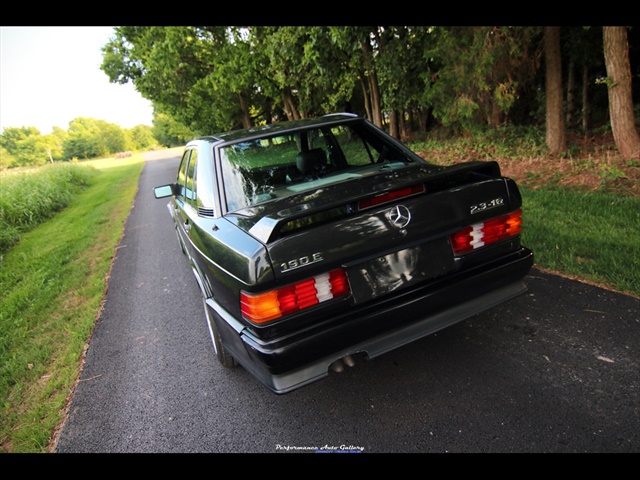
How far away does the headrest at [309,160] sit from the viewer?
123 inches

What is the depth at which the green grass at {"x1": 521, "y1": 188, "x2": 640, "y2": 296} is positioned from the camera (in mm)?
3285

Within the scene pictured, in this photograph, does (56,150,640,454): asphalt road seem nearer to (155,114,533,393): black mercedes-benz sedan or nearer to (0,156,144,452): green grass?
(0,156,144,452): green grass

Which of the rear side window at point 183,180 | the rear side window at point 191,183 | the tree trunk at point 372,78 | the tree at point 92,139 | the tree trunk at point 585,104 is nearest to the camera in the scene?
the rear side window at point 191,183

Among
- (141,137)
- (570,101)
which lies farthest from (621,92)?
(141,137)

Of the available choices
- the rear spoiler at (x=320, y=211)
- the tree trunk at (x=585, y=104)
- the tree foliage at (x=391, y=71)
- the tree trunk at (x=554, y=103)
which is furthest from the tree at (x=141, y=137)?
the rear spoiler at (x=320, y=211)

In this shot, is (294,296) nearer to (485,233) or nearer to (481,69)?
(485,233)

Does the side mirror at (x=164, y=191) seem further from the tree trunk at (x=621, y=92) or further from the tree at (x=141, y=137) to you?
the tree at (x=141, y=137)

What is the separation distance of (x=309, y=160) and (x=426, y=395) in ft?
6.44

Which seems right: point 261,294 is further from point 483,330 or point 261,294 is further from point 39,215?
point 39,215

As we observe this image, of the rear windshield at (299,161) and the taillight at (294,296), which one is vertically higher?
the rear windshield at (299,161)

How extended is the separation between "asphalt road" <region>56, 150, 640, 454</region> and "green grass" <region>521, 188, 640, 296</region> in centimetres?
25

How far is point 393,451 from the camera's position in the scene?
1995 millimetres

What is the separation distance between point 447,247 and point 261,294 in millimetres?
1107

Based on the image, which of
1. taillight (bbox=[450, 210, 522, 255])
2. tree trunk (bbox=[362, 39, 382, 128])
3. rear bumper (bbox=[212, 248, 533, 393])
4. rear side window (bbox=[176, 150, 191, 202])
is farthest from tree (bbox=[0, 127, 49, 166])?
taillight (bbox=[450, 210, 522, 255])
